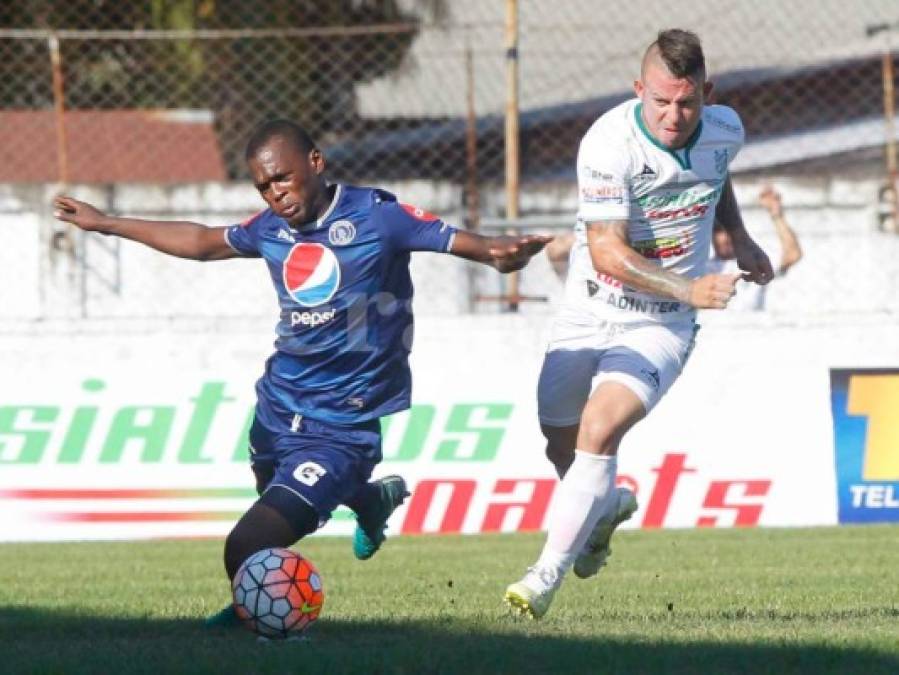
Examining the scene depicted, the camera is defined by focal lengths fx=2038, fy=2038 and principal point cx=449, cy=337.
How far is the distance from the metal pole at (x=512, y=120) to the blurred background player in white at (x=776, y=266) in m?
1.48

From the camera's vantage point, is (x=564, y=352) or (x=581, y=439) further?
(x=564, y=352)

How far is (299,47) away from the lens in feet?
60.5

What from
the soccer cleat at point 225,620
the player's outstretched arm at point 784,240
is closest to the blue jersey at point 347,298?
the soccer cleat at point 225,620

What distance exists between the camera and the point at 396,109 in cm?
2273

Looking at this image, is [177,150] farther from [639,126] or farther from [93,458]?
[639,126]

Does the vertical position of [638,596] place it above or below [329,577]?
above

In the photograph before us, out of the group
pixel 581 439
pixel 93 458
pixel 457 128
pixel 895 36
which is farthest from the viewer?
pixel 895 36

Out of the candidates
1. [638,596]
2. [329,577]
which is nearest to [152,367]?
[329,577]

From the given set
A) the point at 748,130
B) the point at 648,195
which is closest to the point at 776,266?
the point at 648,195

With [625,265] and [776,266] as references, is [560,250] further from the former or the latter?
[625,265]

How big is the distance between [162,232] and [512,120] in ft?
22.8

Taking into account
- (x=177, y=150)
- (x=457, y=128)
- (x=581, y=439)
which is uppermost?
(x=581, y=439)

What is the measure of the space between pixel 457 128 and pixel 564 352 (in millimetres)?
11711

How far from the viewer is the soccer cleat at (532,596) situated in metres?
7.59
